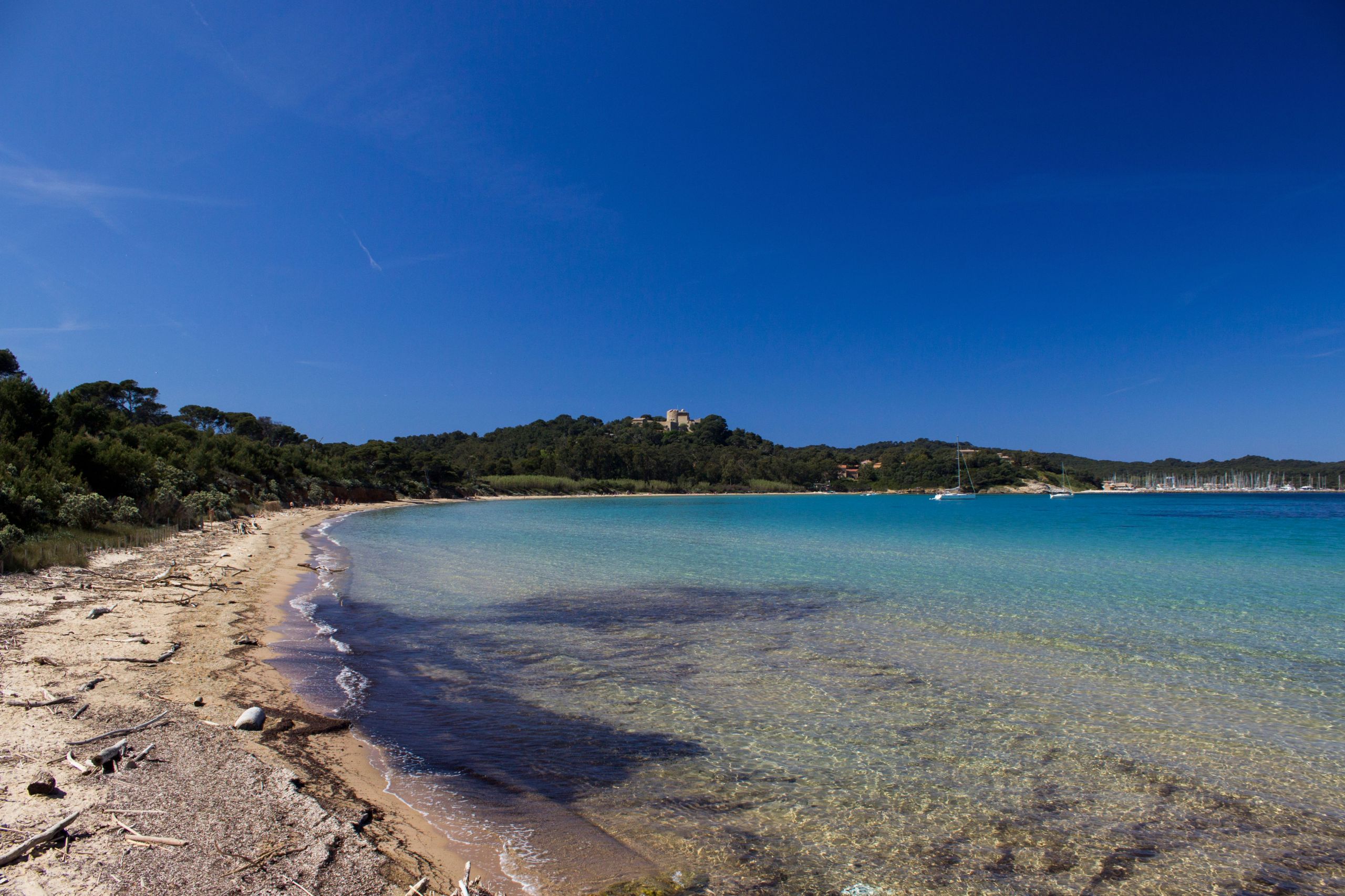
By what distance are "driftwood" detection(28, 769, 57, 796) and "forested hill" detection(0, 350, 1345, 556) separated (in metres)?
10.4

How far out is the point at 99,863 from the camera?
2.98 metres

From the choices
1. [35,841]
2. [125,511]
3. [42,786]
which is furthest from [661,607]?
[125,511]

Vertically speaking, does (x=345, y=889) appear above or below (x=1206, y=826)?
above

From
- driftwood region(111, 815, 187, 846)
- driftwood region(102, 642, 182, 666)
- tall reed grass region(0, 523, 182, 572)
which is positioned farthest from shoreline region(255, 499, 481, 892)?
tall reed grass region(0, 523, 182, 572)

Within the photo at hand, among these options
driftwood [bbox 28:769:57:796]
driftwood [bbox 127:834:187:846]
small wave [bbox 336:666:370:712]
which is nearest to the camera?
driftwood [bbox 127:834:187:846]

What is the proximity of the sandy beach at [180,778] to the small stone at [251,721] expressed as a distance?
0.07 m

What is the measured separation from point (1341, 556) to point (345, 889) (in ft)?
101

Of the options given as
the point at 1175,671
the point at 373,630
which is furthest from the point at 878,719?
the point at 373,630

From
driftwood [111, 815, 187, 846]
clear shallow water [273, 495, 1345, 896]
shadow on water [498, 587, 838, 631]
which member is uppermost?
driftwood [111, 815, 187, 846]

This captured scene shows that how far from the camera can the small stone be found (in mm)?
5164

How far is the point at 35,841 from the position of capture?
9.90ft

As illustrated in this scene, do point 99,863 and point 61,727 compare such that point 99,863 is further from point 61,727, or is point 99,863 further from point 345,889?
point 61,727

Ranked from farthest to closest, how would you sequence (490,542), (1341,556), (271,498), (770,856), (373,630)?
(271,498) < (490,542) < (1341,556) < (373,630) < (770,856)

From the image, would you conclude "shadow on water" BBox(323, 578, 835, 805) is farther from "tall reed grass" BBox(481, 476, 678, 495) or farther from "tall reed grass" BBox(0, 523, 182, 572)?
"tall reed grass" BBox(481, 476, 678, 495)
